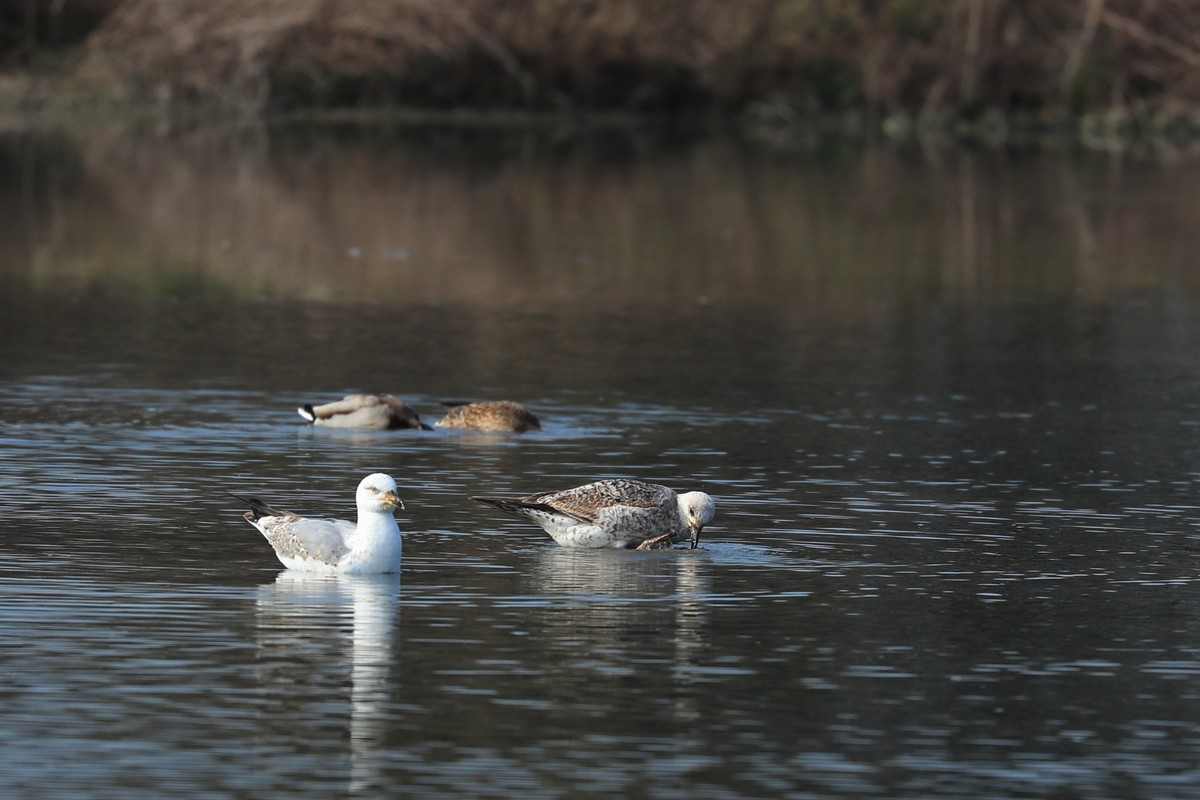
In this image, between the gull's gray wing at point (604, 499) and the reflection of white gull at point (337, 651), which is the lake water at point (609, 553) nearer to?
the reflection of white gull at point (337, 651)

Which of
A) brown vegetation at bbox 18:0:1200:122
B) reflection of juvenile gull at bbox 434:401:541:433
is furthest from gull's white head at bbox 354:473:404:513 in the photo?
brown vegetation at bbox 18:0:1200:122

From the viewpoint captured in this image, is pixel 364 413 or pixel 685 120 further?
pixel 685 120

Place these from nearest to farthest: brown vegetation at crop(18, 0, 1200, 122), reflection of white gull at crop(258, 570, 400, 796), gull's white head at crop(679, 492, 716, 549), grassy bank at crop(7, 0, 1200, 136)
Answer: reflection of white gull at crop(258, 570, 400, 796), gull's white head at crop(679, 492, 716, 549), brown vegetation at crop(18, 0, 1200, 122), grassy bank at crop(7, 0, 1200, 136)

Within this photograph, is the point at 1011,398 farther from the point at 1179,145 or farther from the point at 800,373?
the point at 1179,145

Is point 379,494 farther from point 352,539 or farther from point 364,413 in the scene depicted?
point 364,413

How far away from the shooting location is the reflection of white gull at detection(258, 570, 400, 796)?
840cm

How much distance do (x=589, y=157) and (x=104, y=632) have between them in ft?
119

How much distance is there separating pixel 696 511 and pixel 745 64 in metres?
46.9

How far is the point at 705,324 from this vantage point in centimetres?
2191

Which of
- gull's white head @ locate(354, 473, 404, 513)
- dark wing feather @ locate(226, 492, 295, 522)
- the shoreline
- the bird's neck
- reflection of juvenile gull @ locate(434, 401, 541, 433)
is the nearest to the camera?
gull's white head @ locate(354, 473, 404, 513)

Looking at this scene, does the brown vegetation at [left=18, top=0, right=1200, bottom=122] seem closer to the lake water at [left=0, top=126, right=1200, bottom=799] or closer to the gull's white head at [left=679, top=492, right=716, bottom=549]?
the lake water at [left=0, top=126, right=1200, bottom=799]

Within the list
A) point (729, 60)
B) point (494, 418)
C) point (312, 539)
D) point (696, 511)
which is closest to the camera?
point (312, 539)

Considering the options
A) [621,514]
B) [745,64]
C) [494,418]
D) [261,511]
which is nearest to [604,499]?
[621,514]

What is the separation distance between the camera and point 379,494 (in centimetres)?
1041
